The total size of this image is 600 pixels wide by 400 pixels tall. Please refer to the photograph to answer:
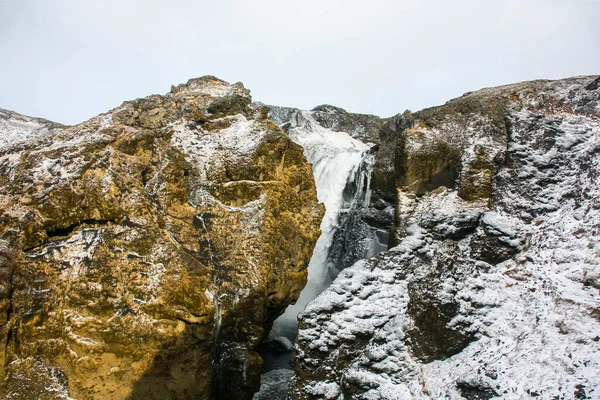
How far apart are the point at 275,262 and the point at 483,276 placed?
222 inches

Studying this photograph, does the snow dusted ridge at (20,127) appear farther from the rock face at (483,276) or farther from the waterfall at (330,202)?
the rock face at (483,276)

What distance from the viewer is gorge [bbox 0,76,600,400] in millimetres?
8539

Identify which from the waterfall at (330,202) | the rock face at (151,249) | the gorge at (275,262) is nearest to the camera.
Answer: the gorge at (275,262)

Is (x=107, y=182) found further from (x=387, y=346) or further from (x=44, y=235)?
(x=387, y=346)

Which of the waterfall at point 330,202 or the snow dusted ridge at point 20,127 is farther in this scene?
the snow dusted ridge at point 20,127

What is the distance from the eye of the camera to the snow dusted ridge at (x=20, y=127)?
2000cm

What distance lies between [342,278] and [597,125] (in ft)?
31.1

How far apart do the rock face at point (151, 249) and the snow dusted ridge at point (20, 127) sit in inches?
417

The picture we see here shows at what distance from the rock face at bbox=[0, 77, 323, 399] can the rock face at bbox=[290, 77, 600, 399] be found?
2330 mm

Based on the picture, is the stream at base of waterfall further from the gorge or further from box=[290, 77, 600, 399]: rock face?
box=[290, 77, 600, 399]: rock face

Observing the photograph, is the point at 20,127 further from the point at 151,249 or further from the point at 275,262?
the point at 275,262

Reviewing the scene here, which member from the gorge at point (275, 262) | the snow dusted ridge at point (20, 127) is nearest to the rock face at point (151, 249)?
the gorge at point (275, 262)

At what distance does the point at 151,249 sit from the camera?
10.2m

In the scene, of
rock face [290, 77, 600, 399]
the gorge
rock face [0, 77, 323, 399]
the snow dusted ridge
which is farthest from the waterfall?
the snow dusted ridge
